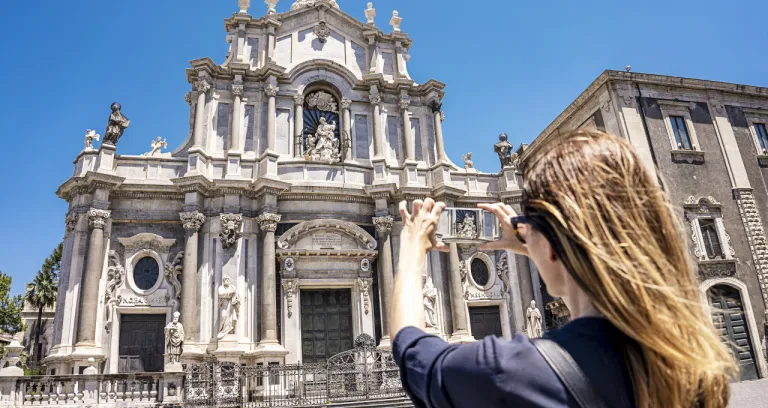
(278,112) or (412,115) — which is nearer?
(278,112)

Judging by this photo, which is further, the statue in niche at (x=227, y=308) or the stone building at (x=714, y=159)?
the stone building at (x=714, y=159)

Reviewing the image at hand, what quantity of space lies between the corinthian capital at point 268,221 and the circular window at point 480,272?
7.98m

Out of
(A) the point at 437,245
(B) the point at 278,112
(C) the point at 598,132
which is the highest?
(B) the point at 278,112

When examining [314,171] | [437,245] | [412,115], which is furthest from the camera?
[412,115]

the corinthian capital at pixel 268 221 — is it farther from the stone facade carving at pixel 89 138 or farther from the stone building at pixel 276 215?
the stone facade carving at pixel 89 138

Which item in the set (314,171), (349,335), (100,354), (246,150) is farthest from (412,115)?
(100,354)

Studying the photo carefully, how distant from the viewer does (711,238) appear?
63.1ft

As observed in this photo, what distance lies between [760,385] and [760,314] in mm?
4046

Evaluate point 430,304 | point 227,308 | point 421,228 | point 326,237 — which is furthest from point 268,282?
point 421,228

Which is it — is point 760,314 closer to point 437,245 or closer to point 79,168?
point 437,245

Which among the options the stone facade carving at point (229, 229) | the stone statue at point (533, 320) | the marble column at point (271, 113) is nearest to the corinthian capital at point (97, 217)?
the stone facade carving at point (229, 229)

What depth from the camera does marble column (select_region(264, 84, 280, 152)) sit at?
19578 mm

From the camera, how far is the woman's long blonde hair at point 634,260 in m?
1.02

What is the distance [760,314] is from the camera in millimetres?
18453
